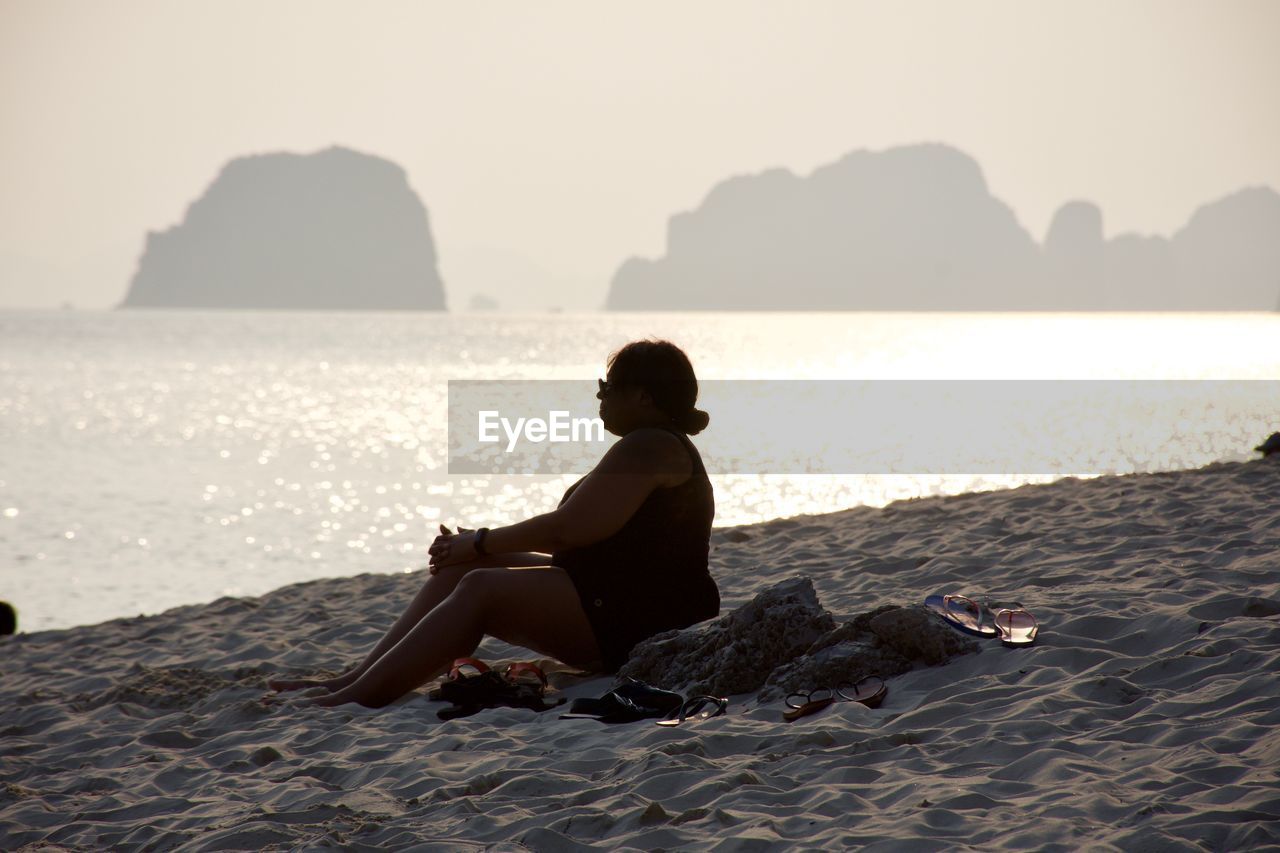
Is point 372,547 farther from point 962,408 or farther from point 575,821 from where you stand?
point 962,408

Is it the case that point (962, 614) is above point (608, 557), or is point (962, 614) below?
below

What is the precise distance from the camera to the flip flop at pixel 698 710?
468 cm

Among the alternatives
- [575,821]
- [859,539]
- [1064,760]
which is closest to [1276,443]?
[859,539]

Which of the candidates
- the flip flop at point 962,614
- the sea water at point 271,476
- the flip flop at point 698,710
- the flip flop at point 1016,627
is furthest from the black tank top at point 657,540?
the sea water at point 271,476

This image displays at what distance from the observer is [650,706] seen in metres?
4.76

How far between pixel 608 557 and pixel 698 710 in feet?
2.53

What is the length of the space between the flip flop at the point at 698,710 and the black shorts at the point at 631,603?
1.82ft

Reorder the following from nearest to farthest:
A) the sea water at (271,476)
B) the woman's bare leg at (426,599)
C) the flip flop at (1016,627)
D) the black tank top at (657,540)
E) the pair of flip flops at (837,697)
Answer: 1. the pair of flip flops at (837,697)
2. the flip flop at (1016,627)
3. the black tank top at (657,540)
4. the woman's bare leg at (426,599)
5. the sea water at (271,476)

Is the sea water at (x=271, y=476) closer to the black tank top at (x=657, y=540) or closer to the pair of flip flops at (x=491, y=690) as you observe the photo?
the black tank top at (x=657, y=540)

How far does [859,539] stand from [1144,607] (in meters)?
3.37

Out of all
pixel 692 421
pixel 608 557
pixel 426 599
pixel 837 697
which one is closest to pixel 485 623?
pixel 426 599

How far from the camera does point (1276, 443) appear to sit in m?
9.87

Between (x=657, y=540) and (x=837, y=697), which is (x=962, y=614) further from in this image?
(x=657, y=540)

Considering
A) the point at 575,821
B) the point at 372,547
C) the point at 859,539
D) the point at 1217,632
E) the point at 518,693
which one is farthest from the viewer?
the point at 372,547
